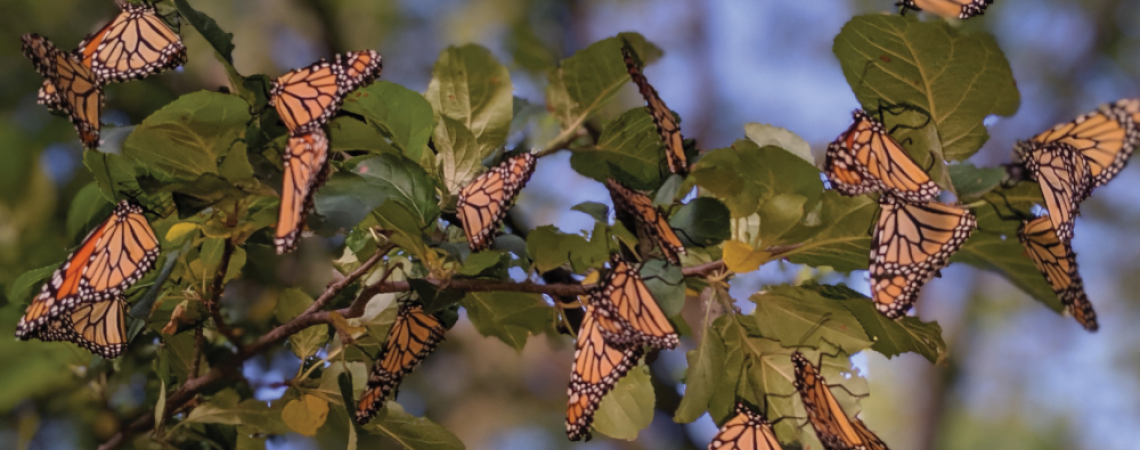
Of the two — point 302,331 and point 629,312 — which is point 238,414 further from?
point 629,312

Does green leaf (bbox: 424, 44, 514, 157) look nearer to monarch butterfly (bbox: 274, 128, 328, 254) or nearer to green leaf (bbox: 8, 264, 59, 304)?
monarch butterfly (bbox: 274, 128, 328, 254)

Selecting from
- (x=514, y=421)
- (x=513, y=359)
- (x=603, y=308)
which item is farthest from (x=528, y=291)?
(x=514, y=421)

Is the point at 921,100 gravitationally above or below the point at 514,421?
above

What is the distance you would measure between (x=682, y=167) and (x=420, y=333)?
25 centimetres

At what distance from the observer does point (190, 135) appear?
1.47 ft

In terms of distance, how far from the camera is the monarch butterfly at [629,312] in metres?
0.44

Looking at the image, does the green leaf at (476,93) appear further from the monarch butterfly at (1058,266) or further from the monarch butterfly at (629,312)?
the monarch butterfly at (1058,266)

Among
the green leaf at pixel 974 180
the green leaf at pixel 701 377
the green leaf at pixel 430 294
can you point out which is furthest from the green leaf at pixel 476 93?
the green leaf at pixel 974 180

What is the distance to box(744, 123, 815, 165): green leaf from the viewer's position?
0.52 m

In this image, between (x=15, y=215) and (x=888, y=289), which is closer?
(x=888, y=289)

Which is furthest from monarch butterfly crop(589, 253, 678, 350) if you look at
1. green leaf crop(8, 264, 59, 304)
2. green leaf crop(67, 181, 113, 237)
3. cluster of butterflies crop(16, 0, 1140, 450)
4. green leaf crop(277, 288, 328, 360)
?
green leaf crop(67, 181, 113, 237)

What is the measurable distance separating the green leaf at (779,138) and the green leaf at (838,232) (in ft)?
0.19

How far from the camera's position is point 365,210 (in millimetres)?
396

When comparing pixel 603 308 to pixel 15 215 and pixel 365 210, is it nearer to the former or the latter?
pixel 365 210
